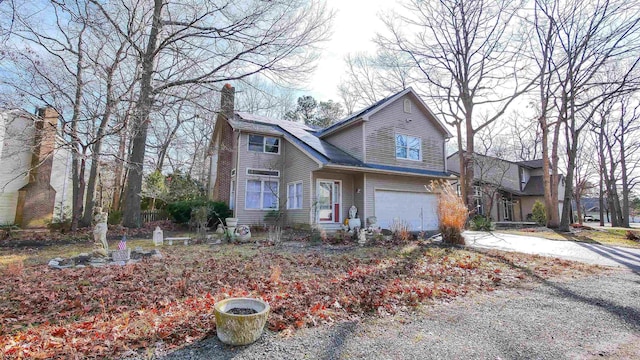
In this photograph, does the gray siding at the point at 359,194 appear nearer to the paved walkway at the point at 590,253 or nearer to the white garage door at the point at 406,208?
the white garage door at the point at 406,208

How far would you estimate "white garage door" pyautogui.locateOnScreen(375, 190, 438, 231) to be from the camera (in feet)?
49.4

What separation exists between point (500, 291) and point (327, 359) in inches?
149

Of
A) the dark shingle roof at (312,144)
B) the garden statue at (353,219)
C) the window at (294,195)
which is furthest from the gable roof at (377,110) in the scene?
the garden statue at (353,219)

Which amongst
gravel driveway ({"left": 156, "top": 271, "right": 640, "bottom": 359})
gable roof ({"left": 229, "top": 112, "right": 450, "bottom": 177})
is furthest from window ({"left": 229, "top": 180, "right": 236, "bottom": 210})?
gravel driveway ({"left": 156, "top": 271, "right": 640, "bottom": 359})

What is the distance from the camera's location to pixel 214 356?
274 centimetres

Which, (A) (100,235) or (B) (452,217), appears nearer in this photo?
(A) (100,235)

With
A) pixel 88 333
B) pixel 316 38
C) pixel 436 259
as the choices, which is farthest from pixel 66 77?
pixel 436 259

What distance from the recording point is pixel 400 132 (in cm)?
1609

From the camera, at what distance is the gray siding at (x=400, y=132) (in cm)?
1516

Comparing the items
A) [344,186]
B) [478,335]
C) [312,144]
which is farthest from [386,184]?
[478,335]

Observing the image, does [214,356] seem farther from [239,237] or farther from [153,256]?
[239,237]

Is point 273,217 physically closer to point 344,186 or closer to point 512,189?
point 344,186

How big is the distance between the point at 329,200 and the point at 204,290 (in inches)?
400

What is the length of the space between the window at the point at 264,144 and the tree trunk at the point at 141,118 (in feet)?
16.1
